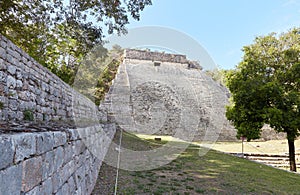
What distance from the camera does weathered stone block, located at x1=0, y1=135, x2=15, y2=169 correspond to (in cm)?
101

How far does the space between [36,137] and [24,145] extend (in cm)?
16

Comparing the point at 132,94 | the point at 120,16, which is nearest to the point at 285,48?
the point at 120,16

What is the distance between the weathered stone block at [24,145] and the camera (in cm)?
116

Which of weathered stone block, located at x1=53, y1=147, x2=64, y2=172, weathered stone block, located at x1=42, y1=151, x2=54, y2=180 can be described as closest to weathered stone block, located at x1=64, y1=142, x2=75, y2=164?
weathered stone block, located at x1=53, y1=147, x2=64, y2=172

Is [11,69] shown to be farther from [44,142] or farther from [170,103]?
[170,103]

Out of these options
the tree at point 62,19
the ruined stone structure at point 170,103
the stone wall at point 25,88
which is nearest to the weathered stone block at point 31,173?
the stone wall at point 25,88

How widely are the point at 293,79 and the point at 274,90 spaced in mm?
1199

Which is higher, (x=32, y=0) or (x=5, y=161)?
(x=32, y=0)

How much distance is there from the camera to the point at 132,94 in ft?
68.9

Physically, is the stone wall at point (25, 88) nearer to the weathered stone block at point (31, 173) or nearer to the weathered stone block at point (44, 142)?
the weathered stone block at point (44, 142)

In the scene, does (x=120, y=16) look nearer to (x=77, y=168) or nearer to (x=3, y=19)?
(x=3, y=19)

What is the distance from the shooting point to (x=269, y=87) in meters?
8.90

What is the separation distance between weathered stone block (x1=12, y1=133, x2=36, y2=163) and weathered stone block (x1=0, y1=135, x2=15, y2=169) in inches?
1.7

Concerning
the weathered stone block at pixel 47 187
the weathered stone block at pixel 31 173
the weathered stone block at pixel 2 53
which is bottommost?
the weathered stone block at pixel 47 187
